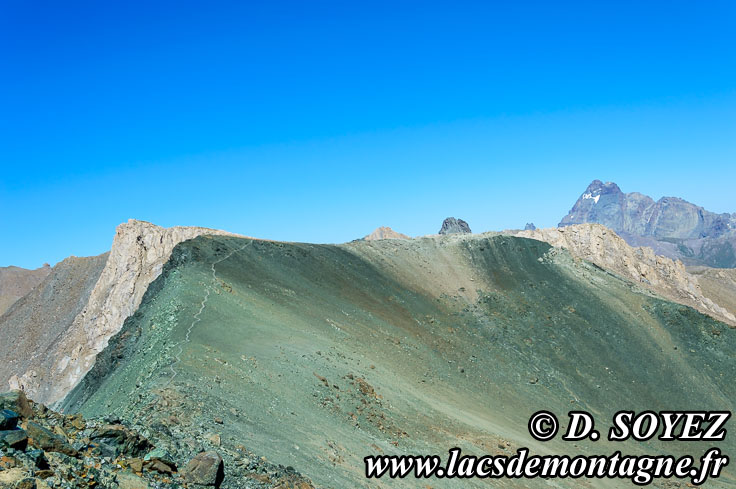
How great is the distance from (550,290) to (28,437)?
199 ft

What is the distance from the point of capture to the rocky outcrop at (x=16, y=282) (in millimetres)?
142375

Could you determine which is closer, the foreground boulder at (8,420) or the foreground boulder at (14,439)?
the foreground boulder at (14,439)

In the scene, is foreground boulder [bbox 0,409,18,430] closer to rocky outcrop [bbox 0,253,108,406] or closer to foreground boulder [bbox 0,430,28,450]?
foreground boulder [bbox 0,430,28,450]

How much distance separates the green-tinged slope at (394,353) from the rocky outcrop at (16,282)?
11947 cm

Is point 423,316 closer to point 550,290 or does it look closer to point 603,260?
point 550,290

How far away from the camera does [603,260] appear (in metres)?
92.2

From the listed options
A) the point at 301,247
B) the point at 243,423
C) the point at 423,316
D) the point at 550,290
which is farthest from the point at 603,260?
the point at 243,423

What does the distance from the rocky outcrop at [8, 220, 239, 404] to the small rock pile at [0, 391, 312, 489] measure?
2405 inches

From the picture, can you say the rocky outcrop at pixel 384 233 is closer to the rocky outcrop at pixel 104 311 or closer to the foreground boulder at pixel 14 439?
the rocky outcrop at pixel 104 311

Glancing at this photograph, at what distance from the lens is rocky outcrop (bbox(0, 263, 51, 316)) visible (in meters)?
142

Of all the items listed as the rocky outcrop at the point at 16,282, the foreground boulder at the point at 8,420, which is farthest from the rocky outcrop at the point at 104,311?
the rocky outcrop at the point at 16,282

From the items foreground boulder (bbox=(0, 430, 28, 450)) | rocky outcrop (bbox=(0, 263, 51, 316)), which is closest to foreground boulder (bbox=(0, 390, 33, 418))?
foreground boulder (bbox=(0, 430, 28, 450))

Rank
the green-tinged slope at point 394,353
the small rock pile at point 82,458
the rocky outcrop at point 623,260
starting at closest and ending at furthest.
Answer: the small rock pile at point 82,458 → the green-tinged slope at point 394,353 → the rocky outcrop at point 623,260

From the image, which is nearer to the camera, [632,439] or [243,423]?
[243,423]
